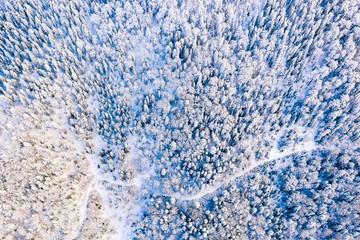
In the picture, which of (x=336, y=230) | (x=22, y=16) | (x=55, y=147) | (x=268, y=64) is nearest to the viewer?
(x=336, y=230)

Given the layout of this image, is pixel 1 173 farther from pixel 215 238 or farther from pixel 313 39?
pixel 313 39

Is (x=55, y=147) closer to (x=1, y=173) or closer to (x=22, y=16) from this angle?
(x=1, y=173)

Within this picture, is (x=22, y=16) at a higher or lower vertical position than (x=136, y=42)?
higher

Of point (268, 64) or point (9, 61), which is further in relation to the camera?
point (268, 64)

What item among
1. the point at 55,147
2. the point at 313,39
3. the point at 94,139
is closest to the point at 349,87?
the point at 313,39

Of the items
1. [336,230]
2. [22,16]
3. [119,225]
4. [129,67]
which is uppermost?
[22,16]

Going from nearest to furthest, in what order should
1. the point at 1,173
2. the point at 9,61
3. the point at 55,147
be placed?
the point at 1,173
the point at 55,147
the point at 9,61
